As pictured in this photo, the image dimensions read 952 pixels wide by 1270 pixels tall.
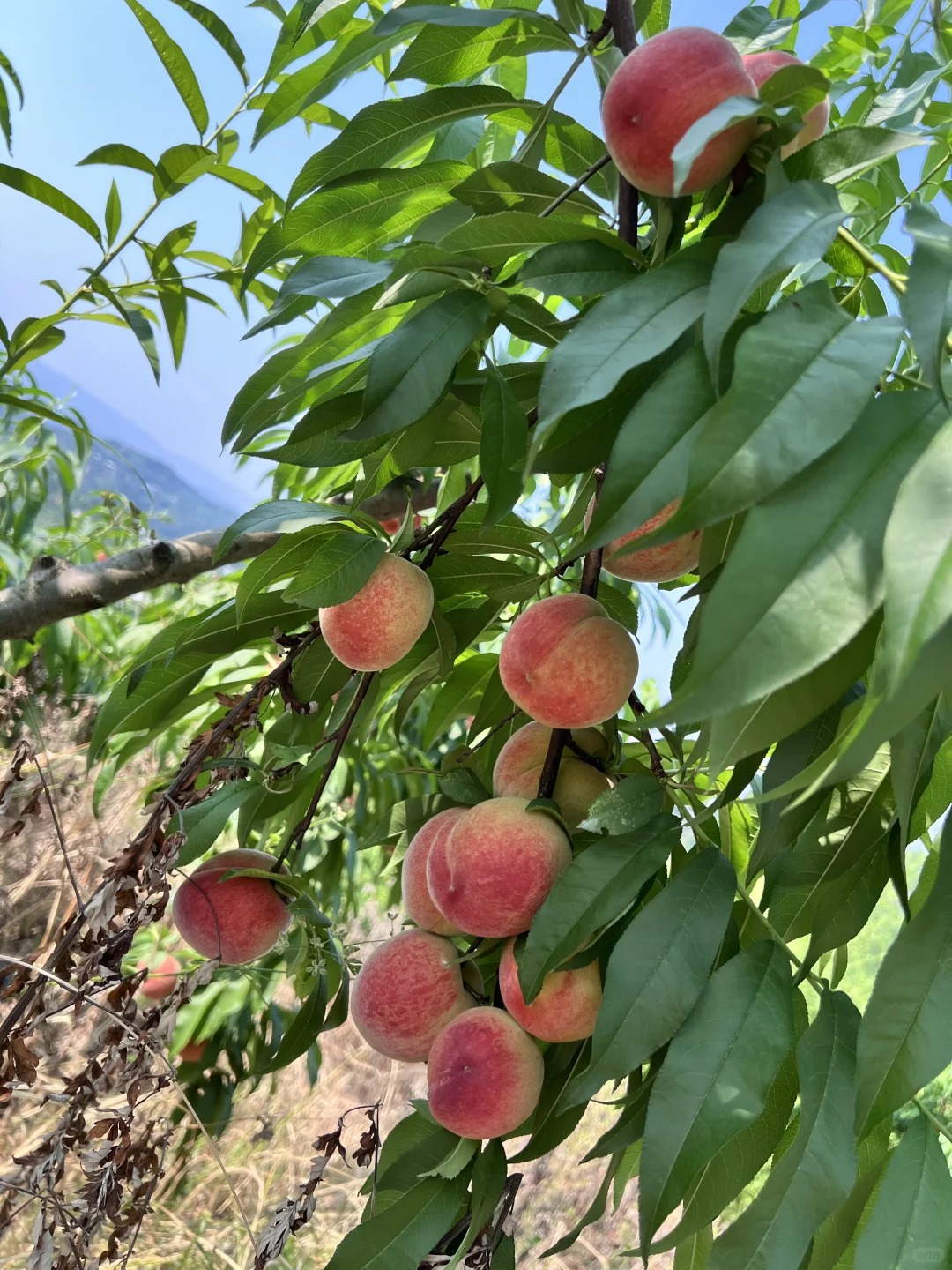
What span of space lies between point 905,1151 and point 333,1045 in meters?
2.53

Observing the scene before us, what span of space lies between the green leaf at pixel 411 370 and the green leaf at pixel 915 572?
7.1 inches

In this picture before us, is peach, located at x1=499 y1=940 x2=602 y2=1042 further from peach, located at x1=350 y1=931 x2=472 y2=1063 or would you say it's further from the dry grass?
the dry grass

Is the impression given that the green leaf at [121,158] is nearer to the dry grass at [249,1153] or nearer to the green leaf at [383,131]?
the green leaf at [383,131]

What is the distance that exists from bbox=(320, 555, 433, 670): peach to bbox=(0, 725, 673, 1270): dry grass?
1.07 metres

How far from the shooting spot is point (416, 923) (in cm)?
54

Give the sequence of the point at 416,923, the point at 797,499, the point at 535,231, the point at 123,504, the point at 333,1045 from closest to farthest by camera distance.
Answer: the point at 797,499 < the point at 535,231 < the point at 416,923 < the point at 123,504 < the point at 333,1045

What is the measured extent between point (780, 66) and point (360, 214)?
21 cm

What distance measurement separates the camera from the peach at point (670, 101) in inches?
13.6

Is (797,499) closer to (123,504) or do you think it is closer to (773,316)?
(773,316)

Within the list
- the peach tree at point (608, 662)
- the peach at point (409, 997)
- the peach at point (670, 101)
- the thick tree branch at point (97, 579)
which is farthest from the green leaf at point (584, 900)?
the thick tree branch at point (97, 579)

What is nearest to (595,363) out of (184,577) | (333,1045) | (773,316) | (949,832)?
(773,316)

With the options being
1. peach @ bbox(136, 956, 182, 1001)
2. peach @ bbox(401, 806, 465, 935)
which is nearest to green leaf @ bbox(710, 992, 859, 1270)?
peach @ bbox(401, 806, 465, 935)

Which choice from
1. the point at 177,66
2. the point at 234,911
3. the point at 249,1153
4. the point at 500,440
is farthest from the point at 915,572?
the point at 249,1153

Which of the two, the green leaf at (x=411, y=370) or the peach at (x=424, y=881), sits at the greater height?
the green leaf at (x=411, y=370)
